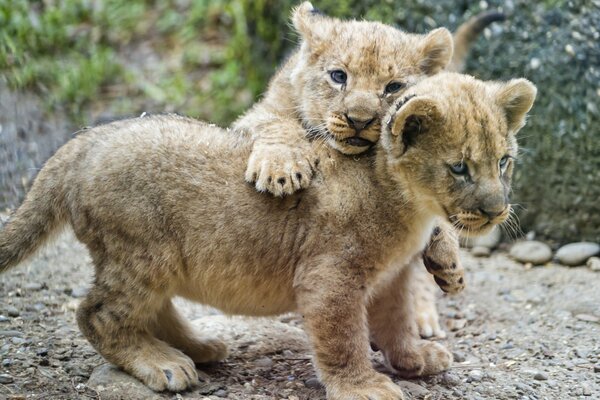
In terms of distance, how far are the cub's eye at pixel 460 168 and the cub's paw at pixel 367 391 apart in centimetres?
140

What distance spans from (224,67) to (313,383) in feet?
28.5

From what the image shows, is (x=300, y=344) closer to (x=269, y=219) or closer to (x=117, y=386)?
(x=269, y=219)

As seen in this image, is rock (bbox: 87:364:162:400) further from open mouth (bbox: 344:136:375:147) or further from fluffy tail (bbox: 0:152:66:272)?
open mouth (bbox: 344:136:375:147)

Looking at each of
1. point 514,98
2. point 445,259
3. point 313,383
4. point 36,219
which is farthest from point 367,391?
point 36,219

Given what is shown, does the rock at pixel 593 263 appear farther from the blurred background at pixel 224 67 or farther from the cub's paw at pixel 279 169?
the cub's paw at pixel 279 169

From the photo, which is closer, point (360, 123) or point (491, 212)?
point (491, 212)

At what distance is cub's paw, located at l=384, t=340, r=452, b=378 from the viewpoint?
634cm

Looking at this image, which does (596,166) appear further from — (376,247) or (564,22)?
(376,247)

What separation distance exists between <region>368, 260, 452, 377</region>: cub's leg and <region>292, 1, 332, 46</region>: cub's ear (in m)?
2.08

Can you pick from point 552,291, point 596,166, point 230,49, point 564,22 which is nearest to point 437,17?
point 564,22

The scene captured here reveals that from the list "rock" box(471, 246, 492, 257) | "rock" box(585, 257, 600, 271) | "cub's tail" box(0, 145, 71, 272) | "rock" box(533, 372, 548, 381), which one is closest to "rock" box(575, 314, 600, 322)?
"rock" box(585, 257, 600, 271)

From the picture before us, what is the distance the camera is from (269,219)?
5.95 m

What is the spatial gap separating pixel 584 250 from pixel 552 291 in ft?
2.64

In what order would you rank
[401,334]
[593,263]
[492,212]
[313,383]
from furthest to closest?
[593,263] → [401,334] → [313,383] → [492,212]
